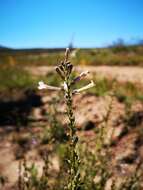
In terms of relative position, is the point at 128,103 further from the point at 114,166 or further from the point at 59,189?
the point at 59,189

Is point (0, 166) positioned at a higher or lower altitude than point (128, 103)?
lower

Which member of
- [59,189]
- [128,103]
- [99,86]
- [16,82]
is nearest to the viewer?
[59,189]

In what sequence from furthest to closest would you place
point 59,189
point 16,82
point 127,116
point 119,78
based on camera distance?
1. point 119,78
2. point 16,82
3. point 127,116
4. point 59,189

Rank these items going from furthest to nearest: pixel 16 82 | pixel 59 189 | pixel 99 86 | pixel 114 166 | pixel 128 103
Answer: pixel 16 82 → pixel 99 86 → pixel 128 103 → pixel 114 166 → pixel 59 189

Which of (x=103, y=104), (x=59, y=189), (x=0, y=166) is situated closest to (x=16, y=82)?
(x=103, y=104)

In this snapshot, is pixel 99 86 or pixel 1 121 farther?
pixel 99 86

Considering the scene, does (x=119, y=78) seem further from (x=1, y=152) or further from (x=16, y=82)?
(x=1, y=152)

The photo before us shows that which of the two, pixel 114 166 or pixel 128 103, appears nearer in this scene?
pixel 114 166

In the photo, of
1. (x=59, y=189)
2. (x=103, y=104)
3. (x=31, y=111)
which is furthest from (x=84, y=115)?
(x=59, y=189)

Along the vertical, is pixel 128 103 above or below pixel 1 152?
above
